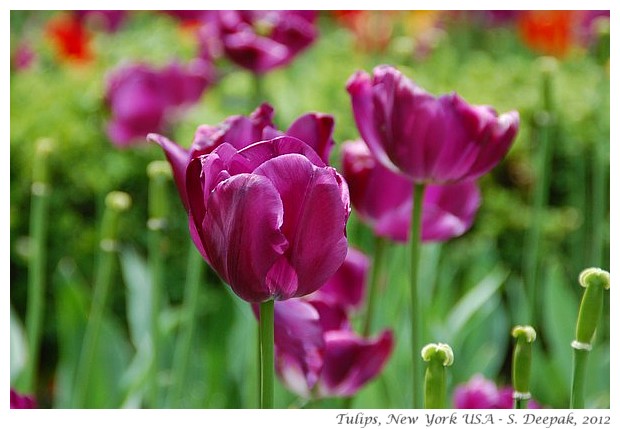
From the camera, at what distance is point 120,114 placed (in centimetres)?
161

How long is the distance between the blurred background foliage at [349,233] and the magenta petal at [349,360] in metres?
0.24

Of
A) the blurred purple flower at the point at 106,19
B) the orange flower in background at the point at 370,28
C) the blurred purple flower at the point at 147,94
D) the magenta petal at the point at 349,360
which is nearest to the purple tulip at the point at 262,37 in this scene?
the blurred purple flower at the point at 147,94

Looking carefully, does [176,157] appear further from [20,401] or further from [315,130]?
[20,401]

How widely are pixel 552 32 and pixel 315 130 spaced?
258 centimetres

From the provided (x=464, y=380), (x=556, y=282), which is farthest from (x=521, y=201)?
(x=464, y=380)

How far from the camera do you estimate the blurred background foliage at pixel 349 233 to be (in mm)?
1317

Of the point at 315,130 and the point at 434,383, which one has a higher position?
the point at 315,130

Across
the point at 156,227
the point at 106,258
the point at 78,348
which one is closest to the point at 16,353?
the point at 78,348

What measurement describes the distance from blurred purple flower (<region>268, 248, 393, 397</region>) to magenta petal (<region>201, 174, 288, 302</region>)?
13cm

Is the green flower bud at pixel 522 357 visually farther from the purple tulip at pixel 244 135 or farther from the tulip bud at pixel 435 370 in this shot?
the purple tulip at pixel 244 135

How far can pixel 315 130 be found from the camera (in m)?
0.66

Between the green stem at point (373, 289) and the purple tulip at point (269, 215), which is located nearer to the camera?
the purple tulip at point (269, 215)

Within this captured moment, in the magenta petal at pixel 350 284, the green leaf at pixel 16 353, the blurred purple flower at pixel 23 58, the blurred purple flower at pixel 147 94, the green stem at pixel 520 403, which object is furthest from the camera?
the blurred purple flower at pixel 23 58

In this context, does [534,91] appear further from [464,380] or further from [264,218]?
[264,218]
